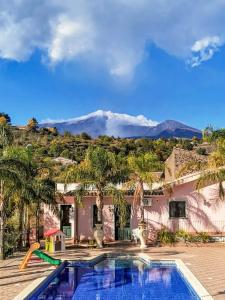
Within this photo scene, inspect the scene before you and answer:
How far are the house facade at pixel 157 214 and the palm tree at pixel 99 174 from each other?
2.37 metres

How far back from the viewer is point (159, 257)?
59.8 ft

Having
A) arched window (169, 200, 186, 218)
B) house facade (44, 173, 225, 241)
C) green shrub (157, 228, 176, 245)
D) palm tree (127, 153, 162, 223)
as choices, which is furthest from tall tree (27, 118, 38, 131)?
green shrub (157, 228, 176, 245)

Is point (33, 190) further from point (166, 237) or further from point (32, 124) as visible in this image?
point (32, 124)

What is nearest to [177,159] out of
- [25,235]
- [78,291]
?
[25,235]

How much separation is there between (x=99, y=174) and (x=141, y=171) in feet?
7.19

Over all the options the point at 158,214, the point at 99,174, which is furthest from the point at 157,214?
the point at 99,174

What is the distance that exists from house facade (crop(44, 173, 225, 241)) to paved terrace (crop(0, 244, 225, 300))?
2.22m

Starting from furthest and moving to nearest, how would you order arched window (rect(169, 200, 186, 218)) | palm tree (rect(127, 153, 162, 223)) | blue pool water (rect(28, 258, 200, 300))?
arched window (rect(169, 200, 186, 218)), palm tree (rect(127, 153, 162, 223)), blue pool water (rect(28, 258, 200, 300))

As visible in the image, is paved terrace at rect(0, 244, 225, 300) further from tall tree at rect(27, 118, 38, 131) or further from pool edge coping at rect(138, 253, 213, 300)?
tall tree at rect(27, 118, 38, 131)

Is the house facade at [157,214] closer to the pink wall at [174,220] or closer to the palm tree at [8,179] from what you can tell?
the pink wall at [174,220]

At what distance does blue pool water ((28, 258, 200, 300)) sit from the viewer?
12340mm

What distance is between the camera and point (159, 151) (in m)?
67.2

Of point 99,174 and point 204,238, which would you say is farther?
point 204,238

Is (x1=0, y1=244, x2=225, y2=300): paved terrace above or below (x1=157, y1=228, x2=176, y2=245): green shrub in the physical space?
below
